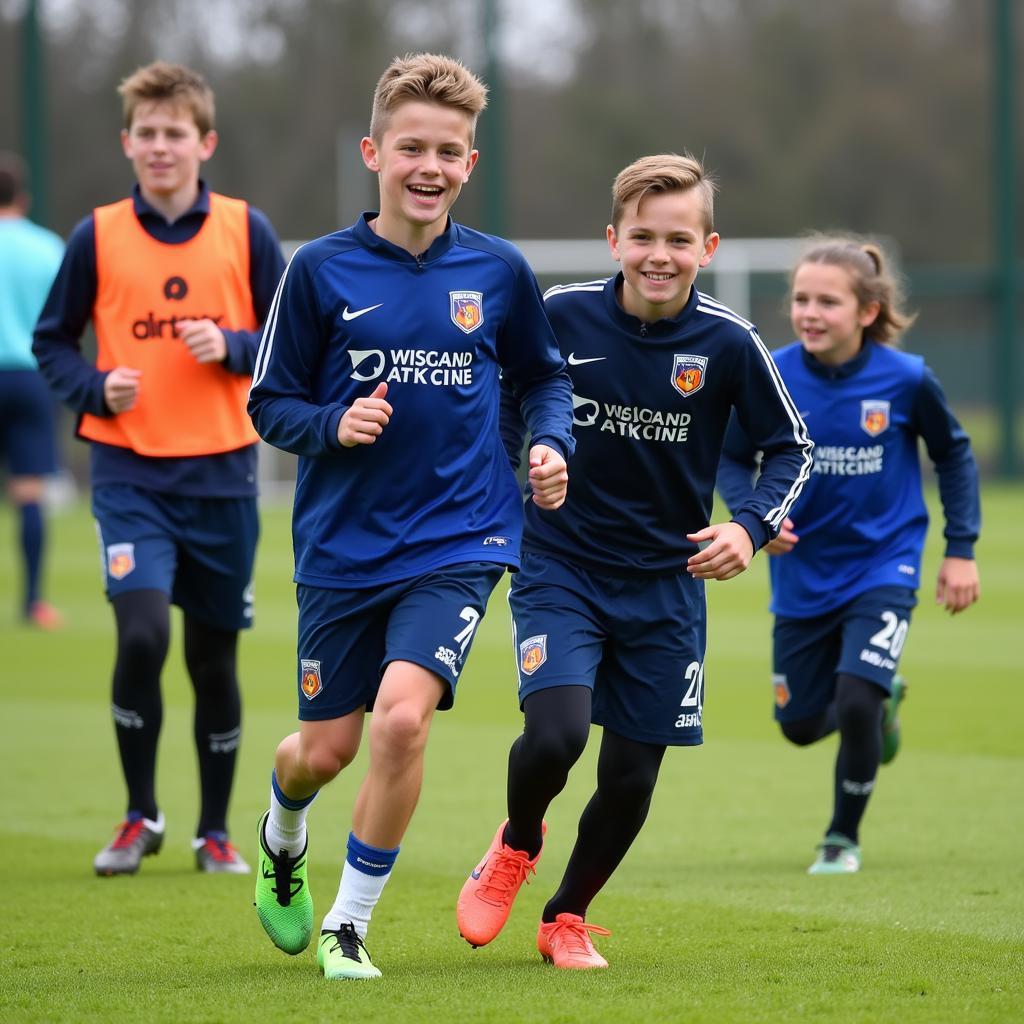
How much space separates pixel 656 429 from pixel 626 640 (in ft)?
1.79

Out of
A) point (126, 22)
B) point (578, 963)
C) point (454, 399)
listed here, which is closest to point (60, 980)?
point (578, 963)

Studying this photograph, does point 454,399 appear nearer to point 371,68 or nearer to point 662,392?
point 662,392

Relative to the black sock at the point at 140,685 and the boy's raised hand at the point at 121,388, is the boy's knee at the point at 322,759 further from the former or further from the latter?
the boy's raised hand at the point at 121,388

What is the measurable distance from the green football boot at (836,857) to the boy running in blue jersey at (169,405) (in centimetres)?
188

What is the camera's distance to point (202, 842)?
19.4ft

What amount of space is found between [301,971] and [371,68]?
27786mm

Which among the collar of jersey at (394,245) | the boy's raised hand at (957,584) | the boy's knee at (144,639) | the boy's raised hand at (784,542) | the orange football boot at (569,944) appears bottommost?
the orange football boot at (569,944)


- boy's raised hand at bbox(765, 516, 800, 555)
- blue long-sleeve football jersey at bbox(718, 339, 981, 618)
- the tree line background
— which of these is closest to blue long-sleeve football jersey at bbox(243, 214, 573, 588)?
boy's raised hand at bbox(765, 516, 800, 555)

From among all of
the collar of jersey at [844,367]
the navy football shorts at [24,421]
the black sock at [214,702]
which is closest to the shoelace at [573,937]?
the black sock at [214,702]

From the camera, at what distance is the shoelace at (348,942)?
164 inches

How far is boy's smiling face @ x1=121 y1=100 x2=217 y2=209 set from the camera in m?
5.98

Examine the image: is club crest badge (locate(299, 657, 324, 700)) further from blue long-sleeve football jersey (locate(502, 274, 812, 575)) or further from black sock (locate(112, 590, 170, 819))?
black sock (locate(112, 590, 170, 819))

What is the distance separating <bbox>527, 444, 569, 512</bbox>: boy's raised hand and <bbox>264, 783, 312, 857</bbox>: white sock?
983 millimetres

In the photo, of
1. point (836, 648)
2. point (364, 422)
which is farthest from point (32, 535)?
point (364, 422)
